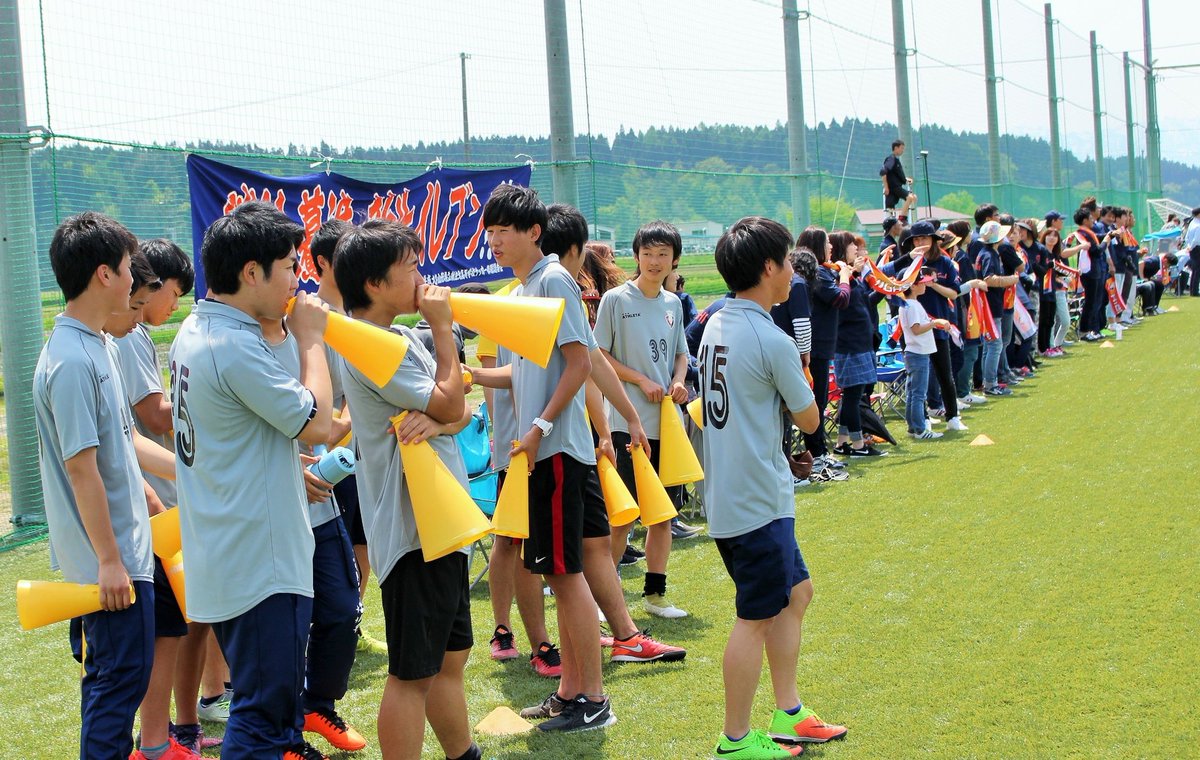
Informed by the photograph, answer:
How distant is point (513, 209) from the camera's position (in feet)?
13.8

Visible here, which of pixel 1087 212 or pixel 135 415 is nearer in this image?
pixel 135 415

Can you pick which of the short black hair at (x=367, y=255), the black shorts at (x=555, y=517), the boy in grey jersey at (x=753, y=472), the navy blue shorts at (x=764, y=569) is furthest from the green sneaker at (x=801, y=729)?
the short black hair at (x=367, y=255)

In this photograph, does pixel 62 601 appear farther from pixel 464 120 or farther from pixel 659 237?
pixel 464 120

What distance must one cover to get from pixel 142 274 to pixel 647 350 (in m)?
2.68

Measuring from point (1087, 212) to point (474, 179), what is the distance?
10.9 m

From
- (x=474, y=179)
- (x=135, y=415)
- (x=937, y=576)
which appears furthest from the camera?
(x=474, y=179)

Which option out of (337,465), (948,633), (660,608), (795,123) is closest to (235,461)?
(337,465)

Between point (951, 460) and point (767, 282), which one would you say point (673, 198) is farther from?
point (767, 282)

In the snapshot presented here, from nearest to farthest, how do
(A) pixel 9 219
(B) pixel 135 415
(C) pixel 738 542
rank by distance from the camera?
(C) pixel 738 542, (B) pixel 135 415, (A) pixel 9 219

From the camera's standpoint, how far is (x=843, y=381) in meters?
9.49

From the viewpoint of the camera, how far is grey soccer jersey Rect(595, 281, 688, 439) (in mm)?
5824

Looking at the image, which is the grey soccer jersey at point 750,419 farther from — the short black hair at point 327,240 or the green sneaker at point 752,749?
the short black hair at point 327,240

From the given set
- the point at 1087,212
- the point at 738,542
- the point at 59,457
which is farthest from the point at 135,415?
the point at 1087,212

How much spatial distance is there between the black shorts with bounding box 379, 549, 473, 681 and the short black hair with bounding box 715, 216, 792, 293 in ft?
4.57
